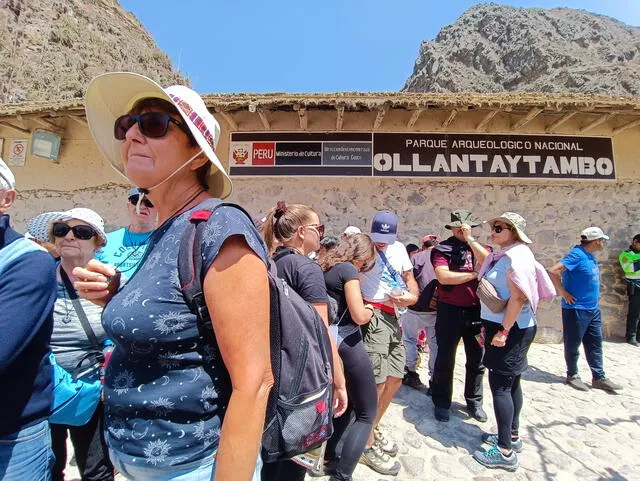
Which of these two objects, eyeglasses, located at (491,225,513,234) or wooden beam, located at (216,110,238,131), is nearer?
eyeglasses, located at (491,225,513,234)

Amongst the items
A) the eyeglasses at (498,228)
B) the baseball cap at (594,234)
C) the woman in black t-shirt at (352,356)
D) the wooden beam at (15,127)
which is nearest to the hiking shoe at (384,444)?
the woman in black t-shirt at (352,356)

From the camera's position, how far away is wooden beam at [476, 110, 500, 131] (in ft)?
19.9

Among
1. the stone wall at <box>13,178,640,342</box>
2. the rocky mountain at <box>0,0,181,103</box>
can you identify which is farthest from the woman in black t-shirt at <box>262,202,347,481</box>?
the rocky mountain at <box>0,0,181,103</box>

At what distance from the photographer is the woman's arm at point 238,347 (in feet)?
2.76

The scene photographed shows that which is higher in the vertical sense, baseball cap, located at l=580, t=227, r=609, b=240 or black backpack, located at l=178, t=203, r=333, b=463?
baseball cap, located at l=580, t=227, r=609, b=240

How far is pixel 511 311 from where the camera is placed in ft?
9.40

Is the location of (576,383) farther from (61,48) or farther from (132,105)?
(61,48)

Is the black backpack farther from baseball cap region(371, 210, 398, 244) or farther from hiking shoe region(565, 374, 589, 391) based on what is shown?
hiking shoe region(565, 374, 589, 391)

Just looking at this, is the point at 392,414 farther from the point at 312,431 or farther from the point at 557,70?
the point at 557,70

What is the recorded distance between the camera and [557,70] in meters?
19.2

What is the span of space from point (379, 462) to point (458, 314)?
1.60 m

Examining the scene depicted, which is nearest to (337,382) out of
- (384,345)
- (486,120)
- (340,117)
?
(384,345)

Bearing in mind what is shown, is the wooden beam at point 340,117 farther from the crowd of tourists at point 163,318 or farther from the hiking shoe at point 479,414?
the hiking shoe at point 479,414

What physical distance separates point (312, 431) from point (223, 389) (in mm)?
392
